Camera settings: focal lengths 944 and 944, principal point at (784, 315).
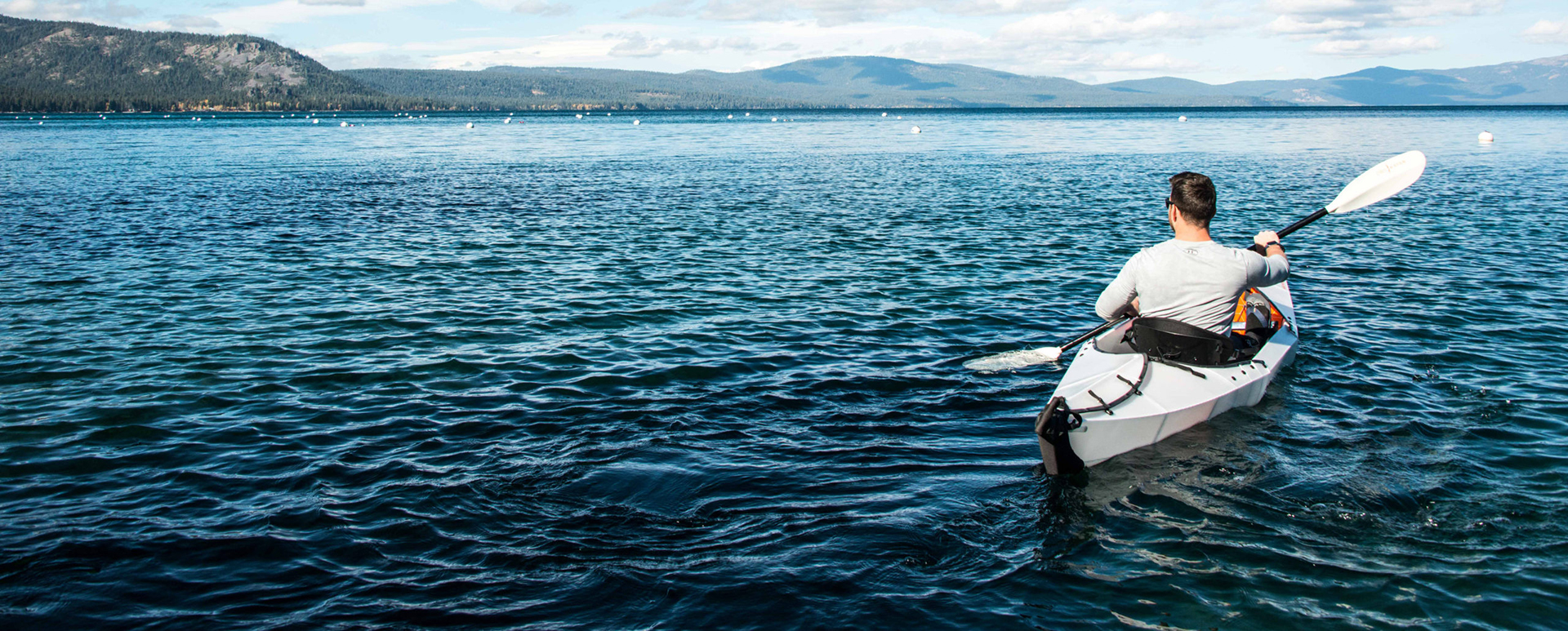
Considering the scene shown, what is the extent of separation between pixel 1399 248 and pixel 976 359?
48.1 feet

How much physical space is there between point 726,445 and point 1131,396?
12.6 ft

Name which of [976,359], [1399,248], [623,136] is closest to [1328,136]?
[623,136]

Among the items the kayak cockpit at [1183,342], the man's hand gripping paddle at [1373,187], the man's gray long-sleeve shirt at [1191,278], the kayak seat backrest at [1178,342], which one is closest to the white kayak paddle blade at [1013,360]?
the man's hand gripping paddle at [1373,187]

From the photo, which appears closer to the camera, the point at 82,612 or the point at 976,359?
the point at 82,612

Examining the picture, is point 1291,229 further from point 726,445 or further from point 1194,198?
point 726,445

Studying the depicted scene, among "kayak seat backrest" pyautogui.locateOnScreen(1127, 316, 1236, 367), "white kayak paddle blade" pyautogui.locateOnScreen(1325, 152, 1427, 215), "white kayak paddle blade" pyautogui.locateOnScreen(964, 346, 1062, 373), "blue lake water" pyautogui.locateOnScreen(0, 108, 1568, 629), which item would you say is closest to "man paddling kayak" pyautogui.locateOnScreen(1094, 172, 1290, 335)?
"kayak seat backrest" pyautogui.locateOnScreen(1127, 316, 1236, 367)

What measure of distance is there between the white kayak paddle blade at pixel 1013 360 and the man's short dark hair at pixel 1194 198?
3502mm

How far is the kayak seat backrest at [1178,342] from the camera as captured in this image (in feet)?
29.9

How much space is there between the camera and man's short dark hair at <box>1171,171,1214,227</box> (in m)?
8.24

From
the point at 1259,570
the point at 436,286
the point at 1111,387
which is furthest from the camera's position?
the point at 436,286

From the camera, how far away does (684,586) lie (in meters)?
6.38

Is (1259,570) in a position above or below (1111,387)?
below

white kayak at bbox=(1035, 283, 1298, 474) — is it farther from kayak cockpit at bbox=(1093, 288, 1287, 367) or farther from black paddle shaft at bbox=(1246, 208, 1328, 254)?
black paddle shaft at bbox=(1246, 208, 1328, 254)

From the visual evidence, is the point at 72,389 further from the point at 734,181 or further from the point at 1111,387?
the point at 734,181
